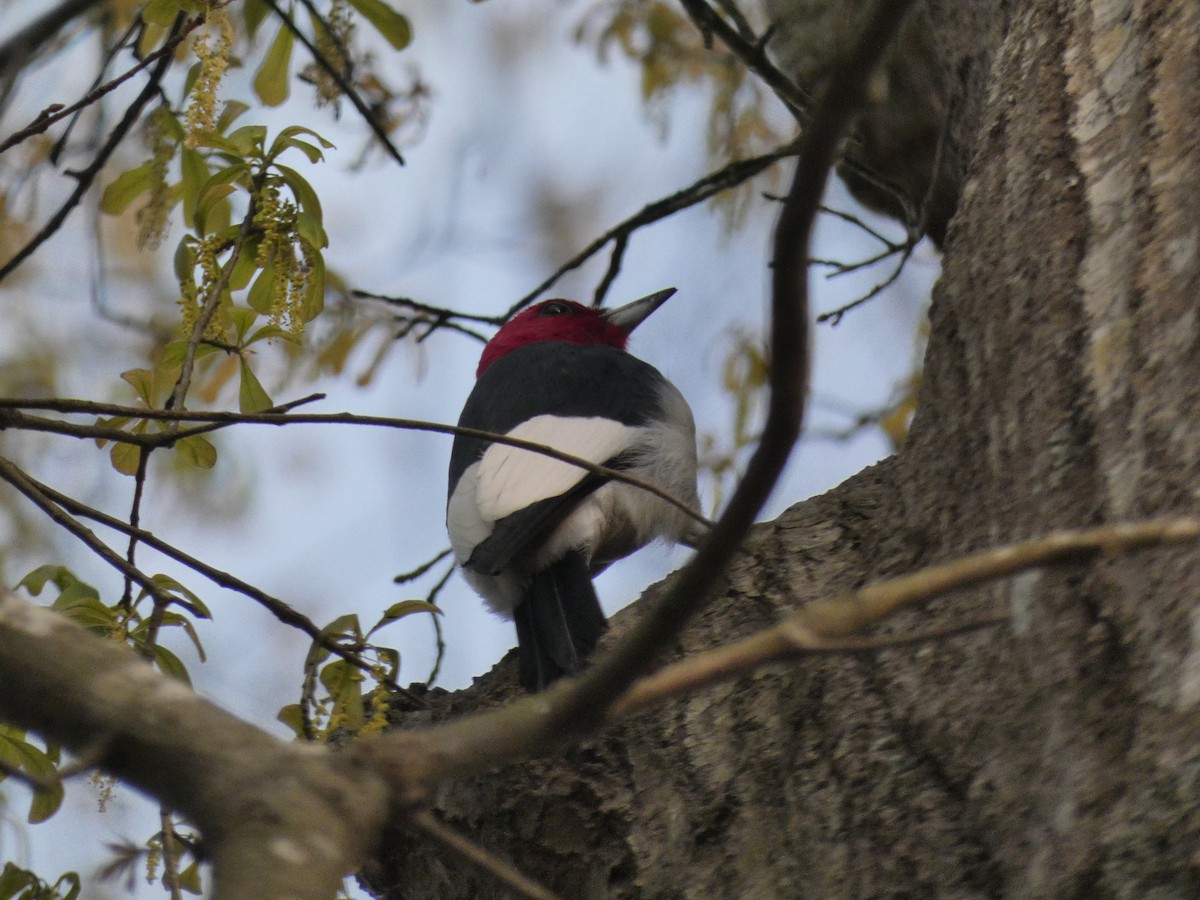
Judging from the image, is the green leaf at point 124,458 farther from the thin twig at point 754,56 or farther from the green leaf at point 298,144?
the thin twig at point 754,56

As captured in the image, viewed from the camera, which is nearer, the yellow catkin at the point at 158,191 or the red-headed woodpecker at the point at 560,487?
the yellow catkin at the point at 158,191

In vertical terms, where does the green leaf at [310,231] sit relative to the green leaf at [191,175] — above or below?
below

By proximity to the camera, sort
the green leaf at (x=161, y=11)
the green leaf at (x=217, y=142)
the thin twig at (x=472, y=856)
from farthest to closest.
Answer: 1. the green leaf at (x=161, y=11)
2. the green leaf at (x=217, y=142)
3. the thin twig at (x=472, y=856)

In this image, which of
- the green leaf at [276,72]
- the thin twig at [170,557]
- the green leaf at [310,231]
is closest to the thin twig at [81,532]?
the thin twig at [170,557]

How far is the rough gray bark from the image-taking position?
1.38 metres

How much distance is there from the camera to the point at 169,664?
2059 mm

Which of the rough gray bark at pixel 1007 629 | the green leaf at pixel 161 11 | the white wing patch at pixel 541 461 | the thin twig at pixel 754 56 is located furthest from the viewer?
the thin twig at pixel 754 56

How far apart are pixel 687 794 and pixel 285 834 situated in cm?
96

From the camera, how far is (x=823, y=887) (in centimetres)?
163

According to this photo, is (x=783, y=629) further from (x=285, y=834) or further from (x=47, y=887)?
(x=47, y=887)

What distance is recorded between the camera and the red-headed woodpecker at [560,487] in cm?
282

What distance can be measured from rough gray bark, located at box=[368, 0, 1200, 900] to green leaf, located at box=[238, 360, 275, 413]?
700 millimetres

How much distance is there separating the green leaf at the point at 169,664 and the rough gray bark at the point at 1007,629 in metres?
0.43

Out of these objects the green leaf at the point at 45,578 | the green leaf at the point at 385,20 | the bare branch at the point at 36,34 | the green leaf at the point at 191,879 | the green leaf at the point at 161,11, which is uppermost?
the bare branch at the point at 36,34
